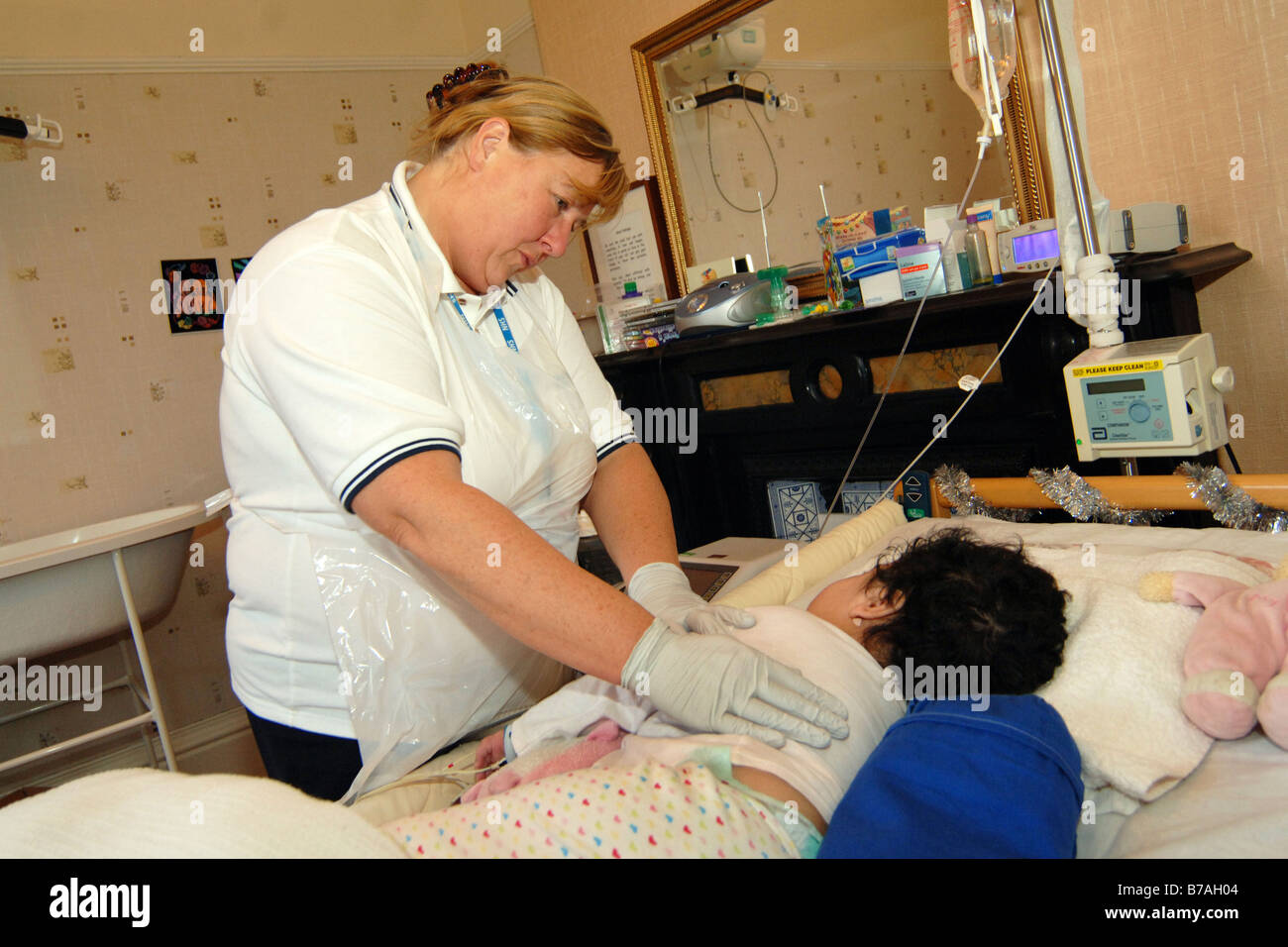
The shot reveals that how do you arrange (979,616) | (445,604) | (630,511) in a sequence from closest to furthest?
(979,616)
(445,604)
(630,511)

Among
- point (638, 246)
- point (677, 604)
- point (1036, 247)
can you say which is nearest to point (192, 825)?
point (677, 604)

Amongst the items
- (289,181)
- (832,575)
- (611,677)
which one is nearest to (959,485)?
(832,575)

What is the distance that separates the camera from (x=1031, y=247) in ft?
5.13

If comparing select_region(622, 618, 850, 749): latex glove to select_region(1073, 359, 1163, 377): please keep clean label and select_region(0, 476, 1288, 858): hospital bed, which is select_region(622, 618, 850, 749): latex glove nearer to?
select_region(0, 476, 1288, 858): hospital bed

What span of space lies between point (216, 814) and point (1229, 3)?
1824 mm

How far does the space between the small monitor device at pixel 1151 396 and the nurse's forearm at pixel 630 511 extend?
2.04 ft

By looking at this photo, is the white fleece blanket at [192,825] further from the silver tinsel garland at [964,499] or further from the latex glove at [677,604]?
the silver tinsel garland at [964,499]

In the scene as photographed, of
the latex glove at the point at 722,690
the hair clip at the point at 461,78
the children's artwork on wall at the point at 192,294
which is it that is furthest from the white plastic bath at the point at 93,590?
the latex glove at the point at 722,690

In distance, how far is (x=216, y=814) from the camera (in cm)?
72

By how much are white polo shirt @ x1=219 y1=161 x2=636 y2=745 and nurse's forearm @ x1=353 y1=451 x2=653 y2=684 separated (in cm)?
3

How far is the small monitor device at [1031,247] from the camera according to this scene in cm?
153

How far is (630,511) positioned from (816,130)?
4.22 ft

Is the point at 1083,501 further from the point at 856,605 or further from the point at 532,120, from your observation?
the point at 532,120

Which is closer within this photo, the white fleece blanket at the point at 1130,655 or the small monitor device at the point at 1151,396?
the white fleece blanket at the point at 1130,655
